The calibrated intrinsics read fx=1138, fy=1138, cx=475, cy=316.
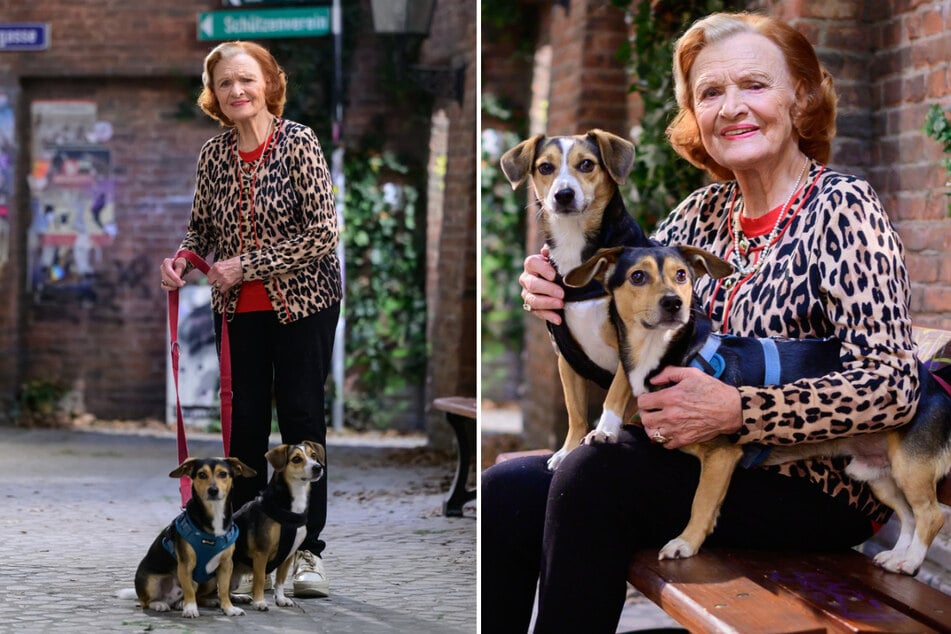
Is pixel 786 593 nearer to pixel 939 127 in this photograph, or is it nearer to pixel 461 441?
pixel 939 127

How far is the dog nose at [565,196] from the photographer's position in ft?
6.92

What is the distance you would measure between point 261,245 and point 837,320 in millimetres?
1285

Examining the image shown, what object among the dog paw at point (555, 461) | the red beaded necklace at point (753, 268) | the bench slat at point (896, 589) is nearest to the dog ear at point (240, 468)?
the dog paw at point (555, 461)

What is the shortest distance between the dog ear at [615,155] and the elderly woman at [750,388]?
21 cm

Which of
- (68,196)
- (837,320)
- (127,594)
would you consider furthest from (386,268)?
(837,320)

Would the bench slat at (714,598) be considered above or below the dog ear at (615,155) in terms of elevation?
below

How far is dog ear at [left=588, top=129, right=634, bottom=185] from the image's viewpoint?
2.12 metres

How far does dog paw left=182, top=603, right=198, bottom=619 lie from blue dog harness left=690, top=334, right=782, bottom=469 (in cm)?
120

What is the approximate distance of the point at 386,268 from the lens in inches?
231

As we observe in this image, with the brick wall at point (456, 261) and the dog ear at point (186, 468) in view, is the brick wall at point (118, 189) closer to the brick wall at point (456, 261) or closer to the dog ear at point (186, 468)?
the dog ear at point (186, 468)

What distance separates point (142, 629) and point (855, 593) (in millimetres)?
1421

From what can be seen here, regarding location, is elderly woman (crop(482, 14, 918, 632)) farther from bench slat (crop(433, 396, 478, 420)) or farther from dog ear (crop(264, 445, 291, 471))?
bench slat (crop(433, 396, 478, 420))

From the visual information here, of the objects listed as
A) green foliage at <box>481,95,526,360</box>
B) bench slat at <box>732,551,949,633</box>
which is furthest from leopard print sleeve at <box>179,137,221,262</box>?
green foliage at <box>481,95,526,360</box>

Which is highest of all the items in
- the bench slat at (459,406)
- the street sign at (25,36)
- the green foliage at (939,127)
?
the street sign at (25,36)
